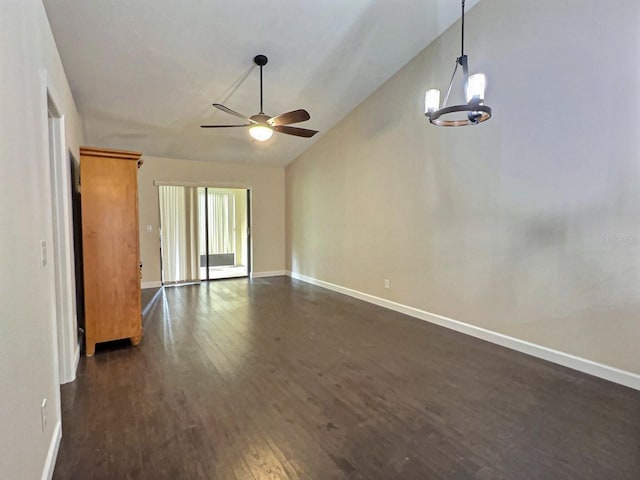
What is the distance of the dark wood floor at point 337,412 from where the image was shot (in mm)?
1789

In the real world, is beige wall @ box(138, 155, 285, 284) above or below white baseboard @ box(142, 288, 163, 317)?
above

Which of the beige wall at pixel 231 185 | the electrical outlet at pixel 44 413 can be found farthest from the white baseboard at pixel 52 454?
the beige wall at pixel 231 185

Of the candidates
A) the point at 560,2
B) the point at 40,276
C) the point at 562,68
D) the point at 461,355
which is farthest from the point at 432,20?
the point at 40,276

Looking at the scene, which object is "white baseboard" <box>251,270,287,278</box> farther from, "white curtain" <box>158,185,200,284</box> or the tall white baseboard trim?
the tall white baseboard trim

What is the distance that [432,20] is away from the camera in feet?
12.5

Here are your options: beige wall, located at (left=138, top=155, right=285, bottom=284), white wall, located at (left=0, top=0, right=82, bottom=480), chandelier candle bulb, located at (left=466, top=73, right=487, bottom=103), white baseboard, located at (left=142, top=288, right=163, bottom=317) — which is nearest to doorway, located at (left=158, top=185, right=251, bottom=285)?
beige wall, located at (left=138, top=155, right=285, bottom=284)

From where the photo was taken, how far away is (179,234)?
266 inches

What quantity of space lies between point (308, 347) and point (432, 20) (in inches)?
153

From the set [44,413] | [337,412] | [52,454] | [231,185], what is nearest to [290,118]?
[337,412]

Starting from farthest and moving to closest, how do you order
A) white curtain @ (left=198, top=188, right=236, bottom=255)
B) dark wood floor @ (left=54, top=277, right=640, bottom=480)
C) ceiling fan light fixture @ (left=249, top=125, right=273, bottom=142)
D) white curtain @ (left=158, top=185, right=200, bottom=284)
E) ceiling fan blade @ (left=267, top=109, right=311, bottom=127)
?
white curtain @ (left=198, top=188, right=236, bottom=255), white curtain @ (left=158, top=185, right=200, bottom=284), ceiling fan light fixture @ (left=249, top=125, right=273, bottom=142), ceiling fan blade @ (left=267, top=109, right=311, bottom=127), dark wood floor @ (left=54, top=277, right=640, bottom=480)

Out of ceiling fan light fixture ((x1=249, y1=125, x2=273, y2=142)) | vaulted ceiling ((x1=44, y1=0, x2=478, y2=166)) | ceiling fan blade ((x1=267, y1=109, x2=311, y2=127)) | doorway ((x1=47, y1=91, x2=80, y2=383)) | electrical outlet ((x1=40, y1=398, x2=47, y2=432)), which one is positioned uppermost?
vaulted ceiling ((x1=44, y1=0, x2=478, y2=166))

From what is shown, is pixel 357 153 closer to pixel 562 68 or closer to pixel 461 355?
pixel 562 68

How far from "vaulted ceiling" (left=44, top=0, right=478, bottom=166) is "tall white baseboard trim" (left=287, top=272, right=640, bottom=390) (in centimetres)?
323

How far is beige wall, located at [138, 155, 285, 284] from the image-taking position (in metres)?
6.25
